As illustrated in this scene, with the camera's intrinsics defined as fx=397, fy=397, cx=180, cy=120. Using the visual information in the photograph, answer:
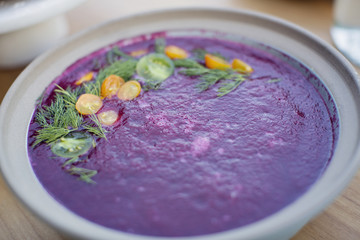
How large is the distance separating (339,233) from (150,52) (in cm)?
104

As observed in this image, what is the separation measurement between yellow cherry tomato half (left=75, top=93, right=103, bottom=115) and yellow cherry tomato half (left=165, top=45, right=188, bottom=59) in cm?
38

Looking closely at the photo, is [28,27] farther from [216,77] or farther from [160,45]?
[216,77]

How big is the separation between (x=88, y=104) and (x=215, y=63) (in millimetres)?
525

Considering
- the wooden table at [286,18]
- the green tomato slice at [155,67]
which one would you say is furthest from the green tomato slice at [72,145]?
the green tomato slice at [155,67]

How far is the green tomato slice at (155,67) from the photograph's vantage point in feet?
5.15

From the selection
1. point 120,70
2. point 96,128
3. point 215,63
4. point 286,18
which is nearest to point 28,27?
point 120,70

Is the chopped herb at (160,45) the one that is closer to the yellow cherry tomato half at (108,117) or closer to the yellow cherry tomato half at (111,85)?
the yellow cherry tomato half at (111,85)

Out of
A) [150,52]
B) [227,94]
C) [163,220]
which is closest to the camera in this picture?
[163,220]

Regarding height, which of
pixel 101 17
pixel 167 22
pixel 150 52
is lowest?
pixel 150 52

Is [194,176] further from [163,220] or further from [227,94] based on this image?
[227,94]

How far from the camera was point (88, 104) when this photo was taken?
57.2 inches

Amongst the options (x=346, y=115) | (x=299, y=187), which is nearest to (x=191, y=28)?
(x=346, y=115)

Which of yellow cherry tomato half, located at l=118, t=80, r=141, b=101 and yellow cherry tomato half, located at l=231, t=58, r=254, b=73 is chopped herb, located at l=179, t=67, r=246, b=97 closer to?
yellow cherry tomato half, located at l=231, t=58, r=254, b=73

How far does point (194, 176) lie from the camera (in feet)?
3.79
